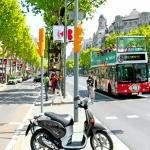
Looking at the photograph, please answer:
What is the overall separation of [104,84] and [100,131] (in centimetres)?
1870

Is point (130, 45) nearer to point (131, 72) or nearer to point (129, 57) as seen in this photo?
point (129, 57)

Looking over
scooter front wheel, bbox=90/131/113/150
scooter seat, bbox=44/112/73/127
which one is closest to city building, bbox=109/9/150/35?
scooter front wheel, bbox=90/131/113/150

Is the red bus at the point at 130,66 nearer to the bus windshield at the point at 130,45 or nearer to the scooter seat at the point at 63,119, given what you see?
the bus windshield at the point at 130,45

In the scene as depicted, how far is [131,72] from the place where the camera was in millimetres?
20641

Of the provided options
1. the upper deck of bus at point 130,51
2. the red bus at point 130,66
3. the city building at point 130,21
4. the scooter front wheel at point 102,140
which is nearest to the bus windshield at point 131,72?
the red bus at point 130,66

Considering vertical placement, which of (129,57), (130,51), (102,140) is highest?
(130,51)

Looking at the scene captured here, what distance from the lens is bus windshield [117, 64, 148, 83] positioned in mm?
20531

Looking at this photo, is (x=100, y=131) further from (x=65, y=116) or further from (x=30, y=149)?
(x=30, y=149)

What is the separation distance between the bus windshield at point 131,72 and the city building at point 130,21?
292 ft

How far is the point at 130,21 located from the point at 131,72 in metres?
97.0

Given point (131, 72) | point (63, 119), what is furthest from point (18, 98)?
point (63, 119)

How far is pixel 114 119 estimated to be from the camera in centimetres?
1210

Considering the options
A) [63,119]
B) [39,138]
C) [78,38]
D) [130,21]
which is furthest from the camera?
[130,21]

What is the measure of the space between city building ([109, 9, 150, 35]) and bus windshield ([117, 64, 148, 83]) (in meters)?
89.1
